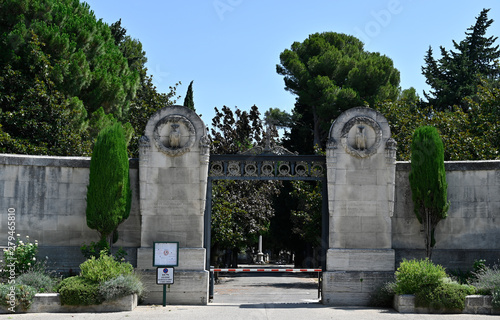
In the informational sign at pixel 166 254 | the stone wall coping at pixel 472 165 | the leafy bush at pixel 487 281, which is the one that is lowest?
the leafy bush at pixel 487 281

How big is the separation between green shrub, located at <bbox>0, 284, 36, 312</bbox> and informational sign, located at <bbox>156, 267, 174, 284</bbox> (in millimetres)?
2754

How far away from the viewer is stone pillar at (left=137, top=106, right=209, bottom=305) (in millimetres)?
14562

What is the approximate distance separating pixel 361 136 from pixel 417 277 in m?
3.70

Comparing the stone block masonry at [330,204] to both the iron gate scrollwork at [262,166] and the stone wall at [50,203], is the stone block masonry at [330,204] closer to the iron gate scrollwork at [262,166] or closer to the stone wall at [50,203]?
the stone wall at [50,203]

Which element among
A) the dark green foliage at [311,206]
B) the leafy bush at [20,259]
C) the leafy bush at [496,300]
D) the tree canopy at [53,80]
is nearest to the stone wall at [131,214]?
the leafy bush at [20,259]

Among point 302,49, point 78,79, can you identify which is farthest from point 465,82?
point 78,79

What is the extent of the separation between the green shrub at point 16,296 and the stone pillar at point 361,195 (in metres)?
6.87

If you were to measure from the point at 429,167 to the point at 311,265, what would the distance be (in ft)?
76.9

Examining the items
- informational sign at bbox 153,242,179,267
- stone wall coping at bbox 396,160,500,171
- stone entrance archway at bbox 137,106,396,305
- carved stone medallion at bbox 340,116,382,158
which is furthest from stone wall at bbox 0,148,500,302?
carved stone medallion at bbox 340,116,382,158

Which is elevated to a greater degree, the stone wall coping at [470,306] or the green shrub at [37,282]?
the green shrub at [37,282]

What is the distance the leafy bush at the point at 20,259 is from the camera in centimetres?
1374

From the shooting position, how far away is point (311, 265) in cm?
3684

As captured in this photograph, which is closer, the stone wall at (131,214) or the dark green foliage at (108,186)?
the dark green foliage at (108,186)

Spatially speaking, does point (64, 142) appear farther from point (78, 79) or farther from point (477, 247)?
point (477, 247)
